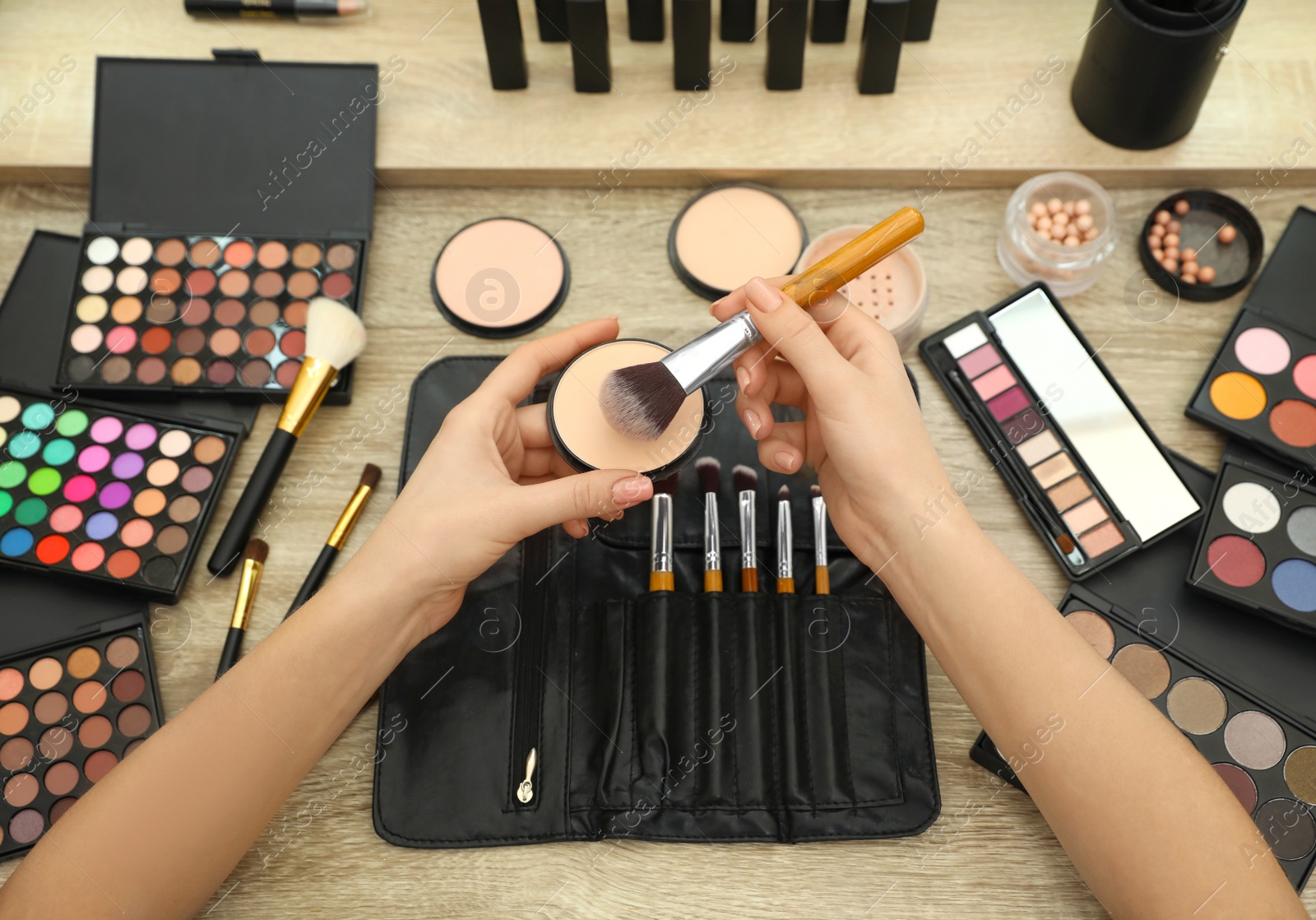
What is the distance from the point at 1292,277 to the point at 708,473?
0.96m

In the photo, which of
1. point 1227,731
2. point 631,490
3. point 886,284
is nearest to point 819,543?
point 631,490

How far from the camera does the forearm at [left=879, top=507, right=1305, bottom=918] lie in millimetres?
910

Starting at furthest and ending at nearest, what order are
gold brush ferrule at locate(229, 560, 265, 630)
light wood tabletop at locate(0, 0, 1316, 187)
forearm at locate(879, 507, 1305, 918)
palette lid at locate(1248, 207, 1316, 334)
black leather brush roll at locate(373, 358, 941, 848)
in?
light wood tabletop at locate(0, 0, 1316, 187)
palette lid at locate(1248, 207, 1316, 334)
gold brush ferrule at locate(229, 560, 265, 630)
black leather brush roll at locate(373, 358, 941, 848)
forearm at locate(879, 507, 1305, 918)

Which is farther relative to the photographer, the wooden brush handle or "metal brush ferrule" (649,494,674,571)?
"metal brush ferrule" (649,494,674,571)

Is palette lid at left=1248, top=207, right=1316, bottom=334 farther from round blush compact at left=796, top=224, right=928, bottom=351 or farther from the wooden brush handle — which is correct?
the wooden brush handle

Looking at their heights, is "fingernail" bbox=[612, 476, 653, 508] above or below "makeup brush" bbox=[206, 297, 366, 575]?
above

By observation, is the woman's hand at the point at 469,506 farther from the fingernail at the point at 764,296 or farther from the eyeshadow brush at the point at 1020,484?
the eyeshadow brush at the point at 1020,484

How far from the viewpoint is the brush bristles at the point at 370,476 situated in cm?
130

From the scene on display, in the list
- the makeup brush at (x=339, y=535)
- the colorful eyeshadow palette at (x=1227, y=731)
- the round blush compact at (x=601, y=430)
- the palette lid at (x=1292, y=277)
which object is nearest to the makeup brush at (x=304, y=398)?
the makeup brush at (x=339, y=535)

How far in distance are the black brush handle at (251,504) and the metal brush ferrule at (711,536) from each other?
618 millimetres

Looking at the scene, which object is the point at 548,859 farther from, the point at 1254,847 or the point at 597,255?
the point at 597,255

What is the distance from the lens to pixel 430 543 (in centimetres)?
108

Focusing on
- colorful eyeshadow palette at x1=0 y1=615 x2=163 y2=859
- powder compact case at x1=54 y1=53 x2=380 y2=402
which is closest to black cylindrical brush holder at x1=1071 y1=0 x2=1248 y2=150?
powder compact case at x1=54 y1=53 x2=380 y2=402

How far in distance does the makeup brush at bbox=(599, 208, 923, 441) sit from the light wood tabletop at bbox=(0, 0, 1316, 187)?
1.51 feet
